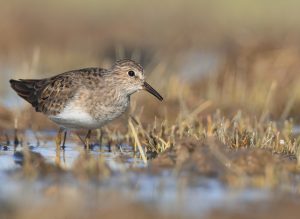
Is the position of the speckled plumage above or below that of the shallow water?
above

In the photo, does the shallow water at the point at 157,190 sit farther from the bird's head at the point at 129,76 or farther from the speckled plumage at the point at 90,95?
the bird's head at the point at 129,76

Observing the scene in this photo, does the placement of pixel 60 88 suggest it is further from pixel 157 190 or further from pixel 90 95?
pixel 157 190

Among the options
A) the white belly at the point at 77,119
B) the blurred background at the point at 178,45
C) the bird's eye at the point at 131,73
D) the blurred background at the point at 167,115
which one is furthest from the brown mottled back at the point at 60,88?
the blurred background at the point at 178,45

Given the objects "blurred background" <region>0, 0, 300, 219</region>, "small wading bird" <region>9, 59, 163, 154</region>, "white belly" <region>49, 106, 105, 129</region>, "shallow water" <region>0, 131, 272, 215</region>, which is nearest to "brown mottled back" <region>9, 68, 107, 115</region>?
"small wading bird" <region>9, 59, 163, 154</region>

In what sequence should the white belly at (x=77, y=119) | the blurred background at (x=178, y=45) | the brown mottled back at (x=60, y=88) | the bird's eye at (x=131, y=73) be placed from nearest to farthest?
the white belly at (x=77, y=119), the brown mottled back at (x=60, y=88), the bird's eye at (x=131, y=73), the blurred background at (x=178, y=45)

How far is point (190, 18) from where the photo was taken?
25469 millimetres

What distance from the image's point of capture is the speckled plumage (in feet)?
36.2

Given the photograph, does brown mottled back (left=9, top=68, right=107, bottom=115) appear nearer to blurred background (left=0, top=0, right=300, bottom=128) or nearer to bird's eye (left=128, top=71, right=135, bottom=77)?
bird's eye (left=128, top=71, right=135, bottom=77)

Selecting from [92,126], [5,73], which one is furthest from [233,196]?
[5,73]

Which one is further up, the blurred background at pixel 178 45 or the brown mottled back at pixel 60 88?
the blurred background at pixel 178 45

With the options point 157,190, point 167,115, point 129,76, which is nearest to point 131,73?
point 129,76

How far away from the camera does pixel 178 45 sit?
73.0 feet

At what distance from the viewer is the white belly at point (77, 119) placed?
11.0m

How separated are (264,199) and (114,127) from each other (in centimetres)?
566
